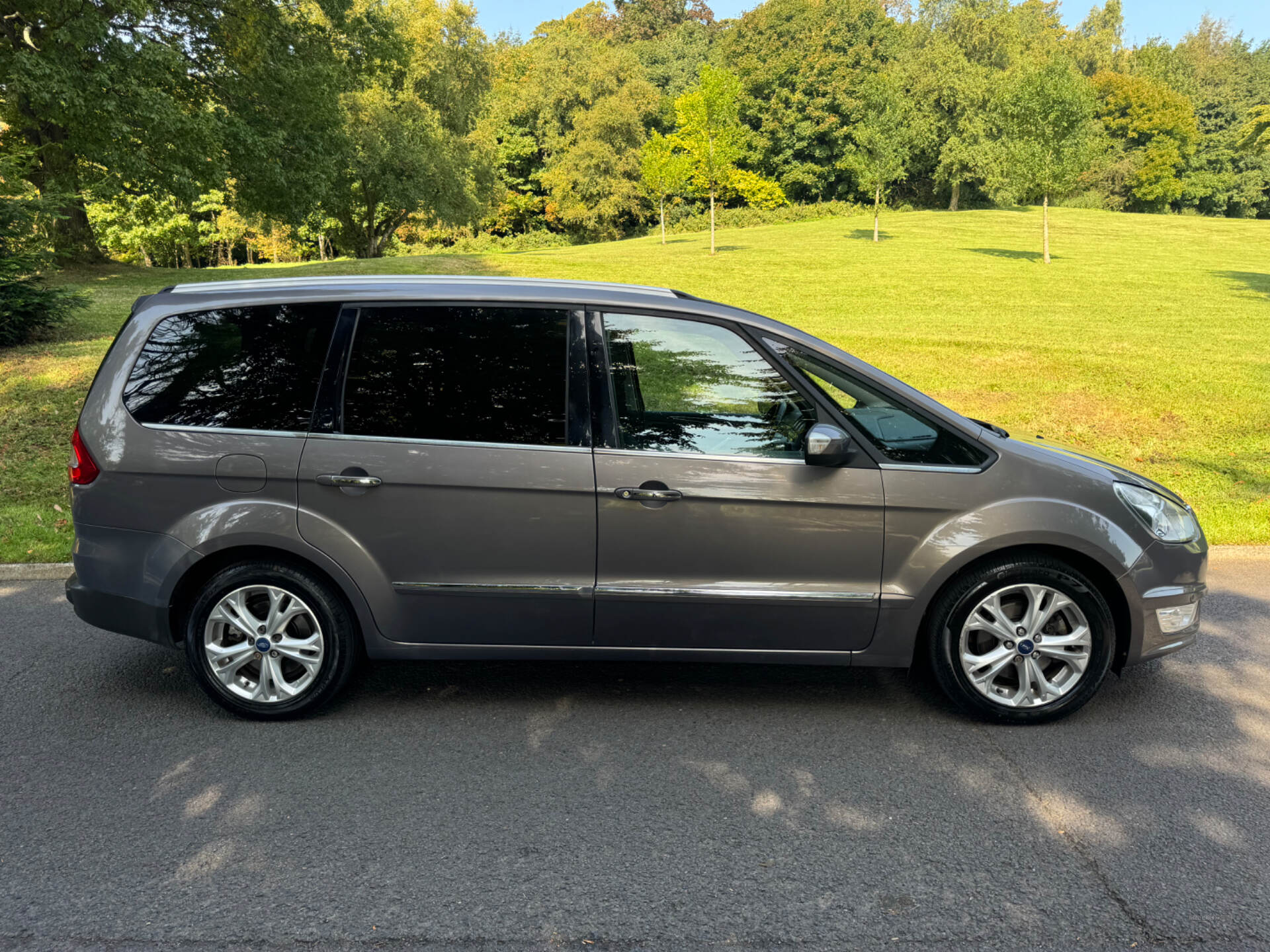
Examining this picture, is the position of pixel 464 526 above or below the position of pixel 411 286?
below

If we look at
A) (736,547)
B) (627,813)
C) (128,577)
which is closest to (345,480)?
(128,577)

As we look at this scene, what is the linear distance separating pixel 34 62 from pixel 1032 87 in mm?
29775

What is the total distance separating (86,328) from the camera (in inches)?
587

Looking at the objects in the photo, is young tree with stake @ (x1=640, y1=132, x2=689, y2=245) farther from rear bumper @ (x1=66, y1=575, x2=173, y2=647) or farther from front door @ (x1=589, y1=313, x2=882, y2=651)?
rear bumper @ (x1=66, y1=575, x2=173, y2=647)

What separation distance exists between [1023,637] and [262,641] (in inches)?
127

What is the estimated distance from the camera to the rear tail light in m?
4.28

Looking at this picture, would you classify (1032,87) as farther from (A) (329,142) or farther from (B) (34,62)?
(B) (34,62)

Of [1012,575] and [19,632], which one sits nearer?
[1012,575]

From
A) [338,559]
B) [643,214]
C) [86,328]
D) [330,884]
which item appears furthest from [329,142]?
[643,214]

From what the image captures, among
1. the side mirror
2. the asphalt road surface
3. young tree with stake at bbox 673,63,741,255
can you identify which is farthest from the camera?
young tree with stake at bbox 673,63,741,255

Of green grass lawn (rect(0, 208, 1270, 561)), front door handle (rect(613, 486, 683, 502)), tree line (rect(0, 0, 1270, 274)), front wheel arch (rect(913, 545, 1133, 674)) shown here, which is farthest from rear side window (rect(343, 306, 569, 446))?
tree line (rect(0, 0, 1270, 274))

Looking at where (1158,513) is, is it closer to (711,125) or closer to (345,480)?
(345,480)

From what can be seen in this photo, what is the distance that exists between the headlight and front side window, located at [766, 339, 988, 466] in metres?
0.66

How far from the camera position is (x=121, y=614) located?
4324 millimetres
